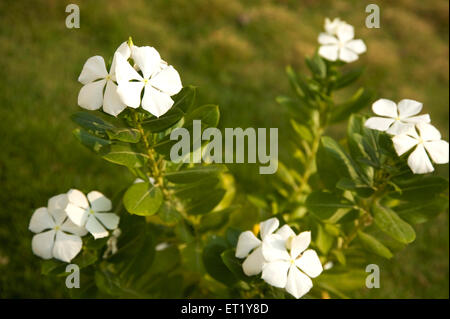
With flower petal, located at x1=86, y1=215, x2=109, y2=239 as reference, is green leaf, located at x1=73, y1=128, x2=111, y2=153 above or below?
above

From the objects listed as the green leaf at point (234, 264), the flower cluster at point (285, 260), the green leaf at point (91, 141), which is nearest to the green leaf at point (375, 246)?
the flower cluster at point (285, 260)

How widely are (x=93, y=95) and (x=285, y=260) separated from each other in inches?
27.5

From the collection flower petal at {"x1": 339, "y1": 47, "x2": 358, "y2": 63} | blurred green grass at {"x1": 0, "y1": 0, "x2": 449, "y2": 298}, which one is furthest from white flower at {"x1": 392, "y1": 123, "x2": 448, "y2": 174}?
blurred green grass at {"x1": 0, "y1": 0, "x2": 449, "y2": 298}

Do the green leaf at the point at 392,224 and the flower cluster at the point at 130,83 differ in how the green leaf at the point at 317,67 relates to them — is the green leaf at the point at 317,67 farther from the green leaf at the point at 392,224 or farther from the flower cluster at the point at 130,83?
the flower cluster at the point at 130,83

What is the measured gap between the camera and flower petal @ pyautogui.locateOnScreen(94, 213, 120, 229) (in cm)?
151

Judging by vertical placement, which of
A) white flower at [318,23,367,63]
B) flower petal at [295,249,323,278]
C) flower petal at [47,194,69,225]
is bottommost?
flower petal at [295,249,323,278]

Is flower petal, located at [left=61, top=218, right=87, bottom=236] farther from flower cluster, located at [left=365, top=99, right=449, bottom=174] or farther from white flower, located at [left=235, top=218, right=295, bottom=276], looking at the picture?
flower cluster, located at [left=365, top=99, right=449, bottom=174]

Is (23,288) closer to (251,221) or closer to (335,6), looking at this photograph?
(251,221)

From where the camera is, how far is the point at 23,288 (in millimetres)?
2254

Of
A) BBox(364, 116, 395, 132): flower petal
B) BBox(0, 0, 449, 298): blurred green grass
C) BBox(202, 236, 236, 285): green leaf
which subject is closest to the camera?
BBox(364, 116, 395, 132): flower petal

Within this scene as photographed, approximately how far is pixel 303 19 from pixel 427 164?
140 inches

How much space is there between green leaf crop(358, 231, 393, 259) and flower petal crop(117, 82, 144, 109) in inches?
38.9

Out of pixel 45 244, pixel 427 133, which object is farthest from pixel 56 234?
pixel 427 133
